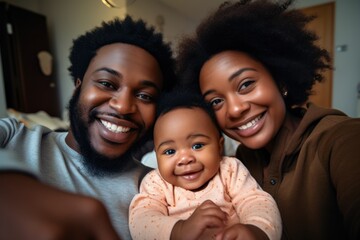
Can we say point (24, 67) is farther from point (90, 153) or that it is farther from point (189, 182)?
point (189, 182)

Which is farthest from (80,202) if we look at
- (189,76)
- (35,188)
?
(189,76)

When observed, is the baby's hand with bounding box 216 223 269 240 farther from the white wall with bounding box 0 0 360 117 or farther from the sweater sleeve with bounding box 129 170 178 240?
the white wall with bounding box 0 0 360 117

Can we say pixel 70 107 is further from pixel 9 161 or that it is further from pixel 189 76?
pixel 9 161

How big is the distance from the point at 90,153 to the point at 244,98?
1.36 feet

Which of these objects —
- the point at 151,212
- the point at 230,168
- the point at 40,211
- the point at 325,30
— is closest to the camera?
the point at 40,211

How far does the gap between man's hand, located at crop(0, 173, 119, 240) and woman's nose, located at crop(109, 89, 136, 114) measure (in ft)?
1.26

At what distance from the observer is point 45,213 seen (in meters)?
0.17

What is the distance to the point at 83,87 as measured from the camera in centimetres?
64

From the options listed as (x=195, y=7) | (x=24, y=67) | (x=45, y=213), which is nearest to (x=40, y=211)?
(x=45, y=213)

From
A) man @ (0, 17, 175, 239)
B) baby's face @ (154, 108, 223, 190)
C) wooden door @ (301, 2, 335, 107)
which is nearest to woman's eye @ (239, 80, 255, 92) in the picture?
baby's face @ (154, 108, 223, 190)

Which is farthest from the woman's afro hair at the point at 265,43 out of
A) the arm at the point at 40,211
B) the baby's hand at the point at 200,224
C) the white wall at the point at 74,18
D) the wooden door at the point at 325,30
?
the wooden door at the point at 325,30

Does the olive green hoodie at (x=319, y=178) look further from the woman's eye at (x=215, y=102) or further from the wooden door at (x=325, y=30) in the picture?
the wooden door at (x=325, y=30)

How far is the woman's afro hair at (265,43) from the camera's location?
67 centimetres

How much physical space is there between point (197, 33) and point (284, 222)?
56 centimetres
